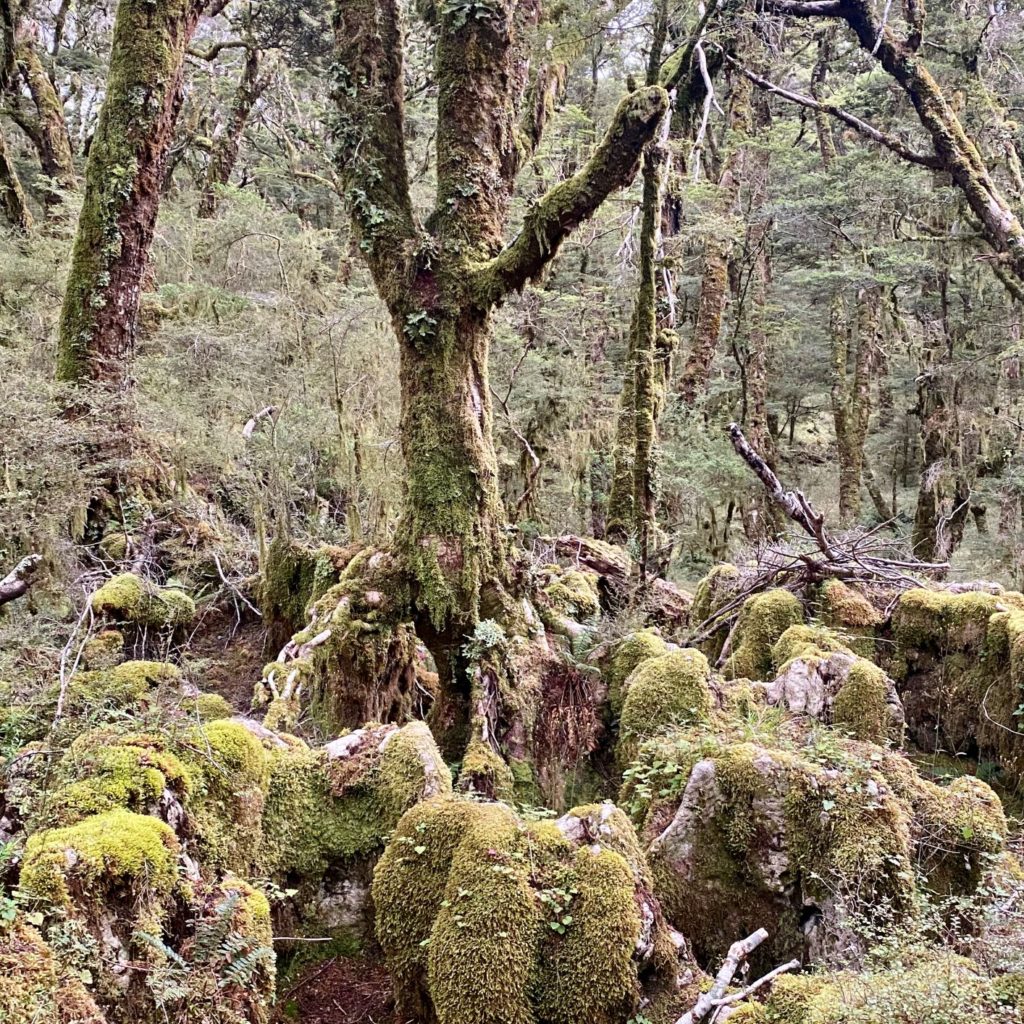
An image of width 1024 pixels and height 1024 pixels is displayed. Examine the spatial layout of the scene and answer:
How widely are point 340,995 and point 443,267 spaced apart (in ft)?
16.8

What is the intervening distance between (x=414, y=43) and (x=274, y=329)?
7.14 metres

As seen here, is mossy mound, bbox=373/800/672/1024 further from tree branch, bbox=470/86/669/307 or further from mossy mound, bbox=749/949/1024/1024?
tree branch, bbox=470/86/669/307

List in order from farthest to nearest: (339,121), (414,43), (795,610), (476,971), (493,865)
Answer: (414,43) → (795,610) → (339,121) → (493,865) → (476,971)

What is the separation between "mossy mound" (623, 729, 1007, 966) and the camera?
3.70 metres

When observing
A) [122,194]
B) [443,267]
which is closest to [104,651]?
[443,267]

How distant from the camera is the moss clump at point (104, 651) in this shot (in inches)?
242

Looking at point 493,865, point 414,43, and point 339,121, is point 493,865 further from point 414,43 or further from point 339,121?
point 414,43

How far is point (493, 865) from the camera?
305cm

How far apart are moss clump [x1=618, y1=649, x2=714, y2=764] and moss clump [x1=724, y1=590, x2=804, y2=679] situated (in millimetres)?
1567

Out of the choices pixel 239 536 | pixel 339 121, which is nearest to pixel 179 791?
pixel 339 121

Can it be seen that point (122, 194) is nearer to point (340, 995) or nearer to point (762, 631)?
point (762, 631)

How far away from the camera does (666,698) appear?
555cm

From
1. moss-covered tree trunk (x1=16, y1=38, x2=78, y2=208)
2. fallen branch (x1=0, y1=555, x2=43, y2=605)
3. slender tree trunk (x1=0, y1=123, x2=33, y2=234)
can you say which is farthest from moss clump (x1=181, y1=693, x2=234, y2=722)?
moss-covered tree trunk (x1=16, y1=38, x2=78, y2=208)

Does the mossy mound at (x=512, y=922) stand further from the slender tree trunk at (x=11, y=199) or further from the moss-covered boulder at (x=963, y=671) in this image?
the slender tree trunk at (x=11, y=199)
